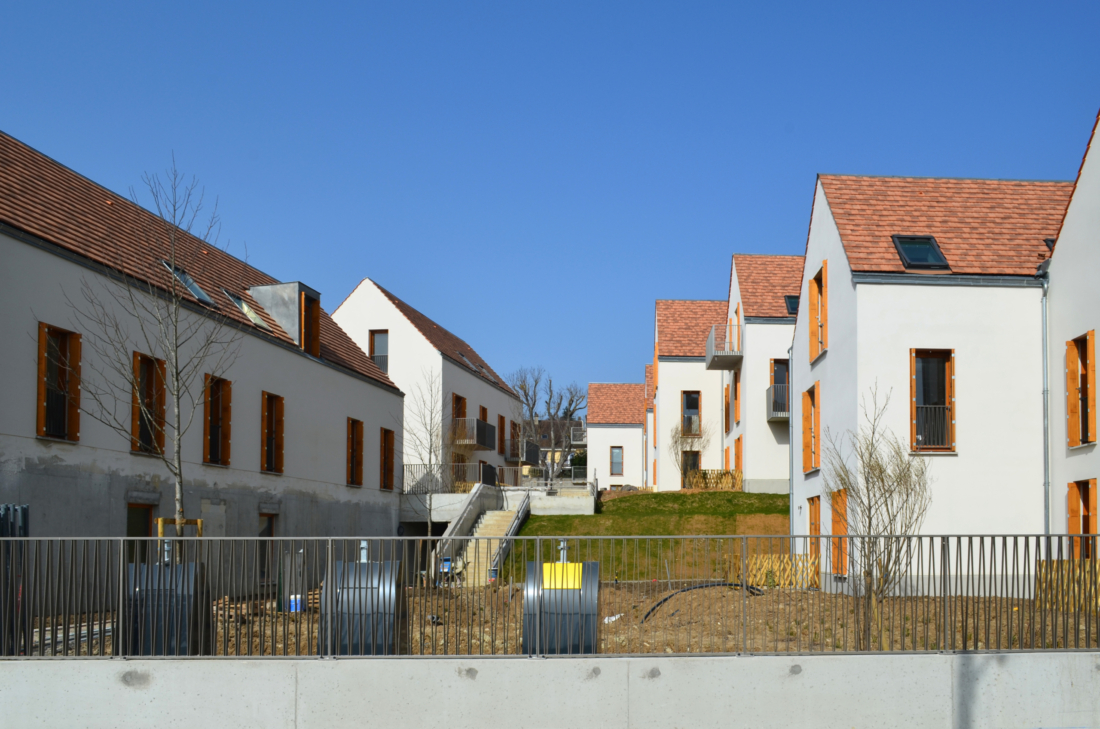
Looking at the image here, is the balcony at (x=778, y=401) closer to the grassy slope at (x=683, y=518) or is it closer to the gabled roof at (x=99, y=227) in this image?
the grassy slope at (x=683, y=518)

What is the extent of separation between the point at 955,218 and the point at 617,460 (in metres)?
42.4

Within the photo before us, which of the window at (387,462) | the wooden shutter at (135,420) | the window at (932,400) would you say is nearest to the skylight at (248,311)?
the wooden shutter at (135,420)

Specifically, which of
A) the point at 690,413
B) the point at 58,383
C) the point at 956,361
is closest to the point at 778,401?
the point at 690,413

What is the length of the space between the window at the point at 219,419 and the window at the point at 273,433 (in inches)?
79.1

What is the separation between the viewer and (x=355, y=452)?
31.2 meters

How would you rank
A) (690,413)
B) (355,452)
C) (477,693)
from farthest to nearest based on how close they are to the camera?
(690,413)
(355,452)
(477,693)

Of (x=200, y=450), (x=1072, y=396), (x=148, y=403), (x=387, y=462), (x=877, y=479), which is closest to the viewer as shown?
(x=877, y=479)

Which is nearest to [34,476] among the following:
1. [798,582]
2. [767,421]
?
[798,582]

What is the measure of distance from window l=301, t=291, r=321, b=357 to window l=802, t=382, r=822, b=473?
12794 millimetres

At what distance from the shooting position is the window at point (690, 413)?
42.5 metres

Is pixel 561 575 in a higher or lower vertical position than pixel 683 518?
higher

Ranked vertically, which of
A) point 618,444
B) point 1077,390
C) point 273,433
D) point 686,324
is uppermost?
point 686,324

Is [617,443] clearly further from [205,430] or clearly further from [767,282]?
[205,430]

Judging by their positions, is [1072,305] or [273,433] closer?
[1072,305]
